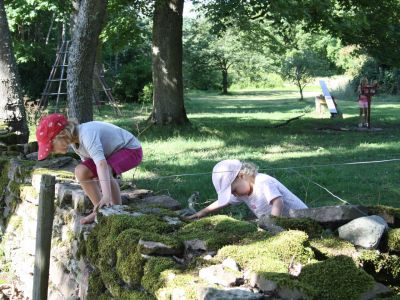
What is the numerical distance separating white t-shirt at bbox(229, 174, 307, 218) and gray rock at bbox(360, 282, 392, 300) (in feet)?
→ 6.03

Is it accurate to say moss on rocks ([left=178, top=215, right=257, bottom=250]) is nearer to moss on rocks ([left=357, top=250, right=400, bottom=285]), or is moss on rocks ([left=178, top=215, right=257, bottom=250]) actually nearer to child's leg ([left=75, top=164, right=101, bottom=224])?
moss on rocks ([left=357, top=250, right=400, bottom=285])

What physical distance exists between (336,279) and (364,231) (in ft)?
2.12

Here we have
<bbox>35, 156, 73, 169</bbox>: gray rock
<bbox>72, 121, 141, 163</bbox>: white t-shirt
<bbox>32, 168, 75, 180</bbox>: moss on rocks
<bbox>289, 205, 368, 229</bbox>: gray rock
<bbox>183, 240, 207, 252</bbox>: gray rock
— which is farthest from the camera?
<bbox>35, 156, 73, 169</bbox>: gray rock

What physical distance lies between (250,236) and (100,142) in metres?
1.90

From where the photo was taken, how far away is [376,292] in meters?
2.55

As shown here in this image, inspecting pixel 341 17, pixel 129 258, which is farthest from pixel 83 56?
pixel 341 17

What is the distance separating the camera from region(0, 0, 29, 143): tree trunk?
9.14m

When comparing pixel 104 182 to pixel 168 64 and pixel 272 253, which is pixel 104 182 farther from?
pixel 168 64

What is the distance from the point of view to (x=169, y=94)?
16.2 metres

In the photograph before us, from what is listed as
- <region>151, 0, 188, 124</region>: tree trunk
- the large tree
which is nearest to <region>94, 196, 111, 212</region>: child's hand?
the large tree

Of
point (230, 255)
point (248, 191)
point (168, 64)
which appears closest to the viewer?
point (230, 255)

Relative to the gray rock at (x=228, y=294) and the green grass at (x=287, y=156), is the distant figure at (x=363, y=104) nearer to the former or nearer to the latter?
the green grass at (x=287, y=156)

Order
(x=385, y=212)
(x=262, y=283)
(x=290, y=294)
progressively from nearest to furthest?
(x=290, y=294), (x=262, y=283), (x=385, y=212)

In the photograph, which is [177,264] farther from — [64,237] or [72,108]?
[72,108]
